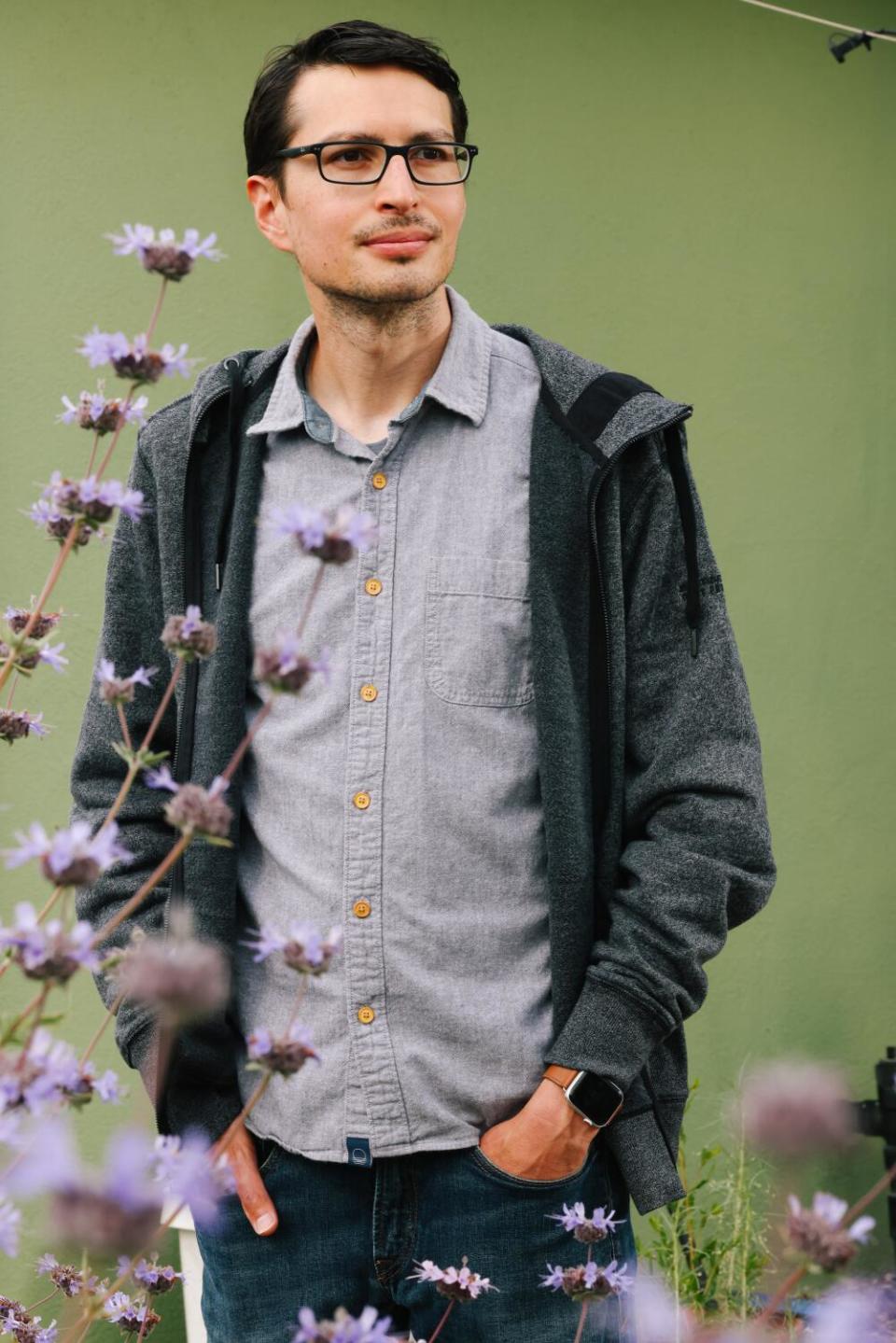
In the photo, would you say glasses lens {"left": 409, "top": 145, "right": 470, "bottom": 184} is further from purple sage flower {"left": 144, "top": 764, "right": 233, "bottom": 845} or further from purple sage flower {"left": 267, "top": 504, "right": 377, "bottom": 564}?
purple sage flower {"left": 144, "top": 764, "right": 233, "bottom": 845}

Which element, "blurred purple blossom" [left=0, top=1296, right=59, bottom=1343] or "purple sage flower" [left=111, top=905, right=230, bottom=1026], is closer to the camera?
"purple sage flower" [left=111, top=905, right=230, bottom=1026]

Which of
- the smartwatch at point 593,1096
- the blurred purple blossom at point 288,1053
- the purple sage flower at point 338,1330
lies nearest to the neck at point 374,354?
the smartwatch at point 593,1096

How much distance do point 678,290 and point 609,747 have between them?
74.7 inches

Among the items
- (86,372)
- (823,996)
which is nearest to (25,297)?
(86,372)

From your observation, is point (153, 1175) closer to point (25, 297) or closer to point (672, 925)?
point (672, 925)

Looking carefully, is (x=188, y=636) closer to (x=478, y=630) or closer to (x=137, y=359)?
(x=137, y=359)

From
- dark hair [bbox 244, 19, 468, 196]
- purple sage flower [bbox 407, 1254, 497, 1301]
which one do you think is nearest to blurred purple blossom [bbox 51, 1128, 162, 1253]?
purple sage flower [bbox 407, 1254, 497, 1301]

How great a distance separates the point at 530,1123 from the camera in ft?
6.55

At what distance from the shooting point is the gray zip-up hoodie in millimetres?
2031

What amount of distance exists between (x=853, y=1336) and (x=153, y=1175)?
1.79ft

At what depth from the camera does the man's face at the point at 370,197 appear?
207 cm

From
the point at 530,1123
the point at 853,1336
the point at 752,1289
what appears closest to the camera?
the point at 853,1336

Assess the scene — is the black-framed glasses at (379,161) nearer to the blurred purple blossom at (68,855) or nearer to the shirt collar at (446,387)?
the shirt collar at (446,387)

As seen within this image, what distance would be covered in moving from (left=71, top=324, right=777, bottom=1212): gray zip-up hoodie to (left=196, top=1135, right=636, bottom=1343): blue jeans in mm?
111
